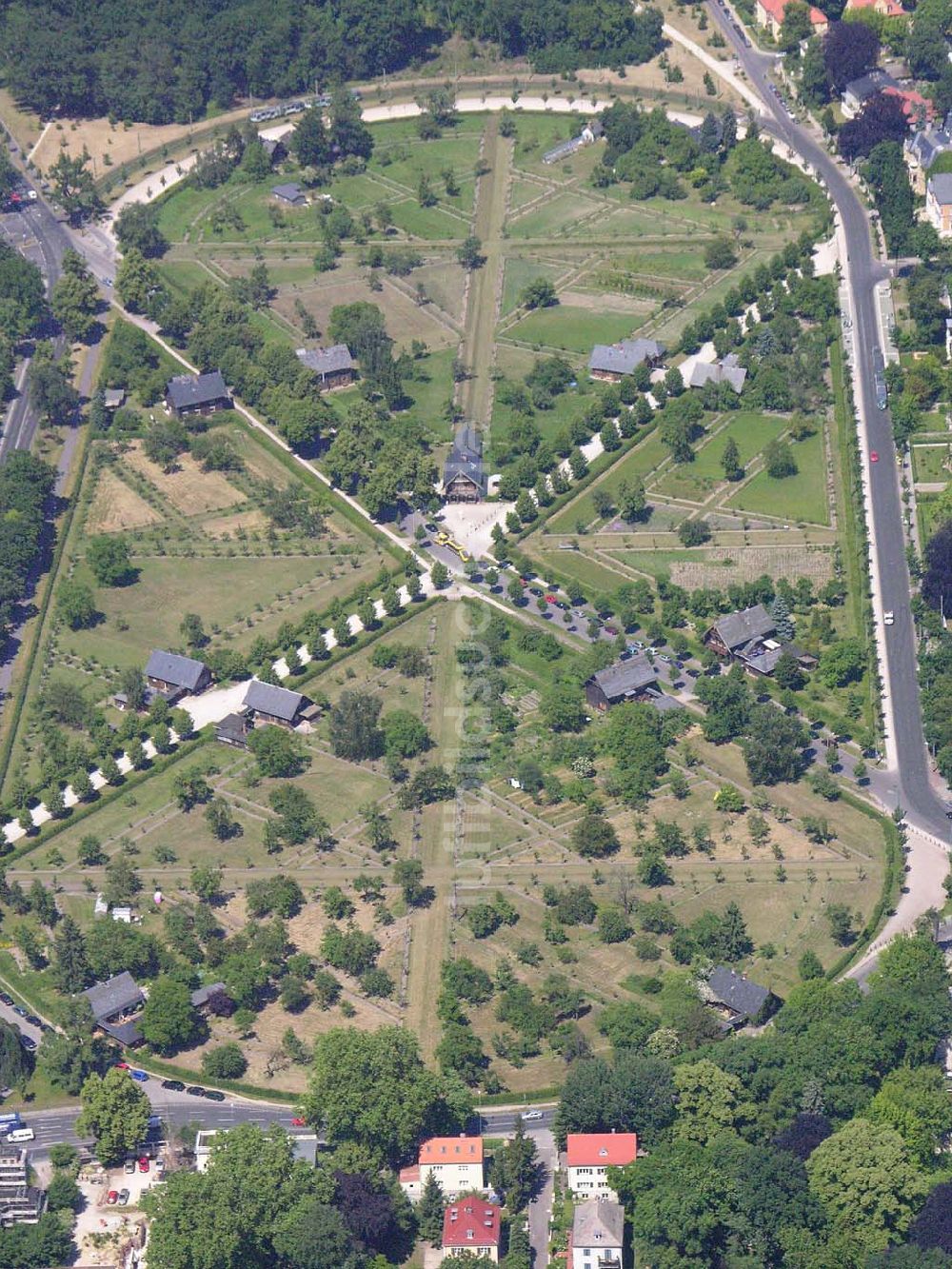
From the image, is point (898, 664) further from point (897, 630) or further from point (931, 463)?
point (931, 463)

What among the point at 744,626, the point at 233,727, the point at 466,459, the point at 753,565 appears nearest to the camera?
the point at 233,727

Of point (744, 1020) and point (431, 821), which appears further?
point (431, 821)

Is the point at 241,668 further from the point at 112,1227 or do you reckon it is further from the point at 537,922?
the point at 112,1227

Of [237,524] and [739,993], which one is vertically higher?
[237,524]

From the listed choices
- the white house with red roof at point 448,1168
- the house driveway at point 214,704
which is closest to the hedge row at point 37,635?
the house driveway at point 214,704

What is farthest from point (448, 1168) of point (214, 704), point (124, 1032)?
point (214, 704)

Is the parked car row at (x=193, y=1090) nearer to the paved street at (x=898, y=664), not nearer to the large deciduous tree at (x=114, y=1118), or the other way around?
the large deciduous tree at (x=114, y=1118)

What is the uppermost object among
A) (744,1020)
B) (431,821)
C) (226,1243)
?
(431,821)

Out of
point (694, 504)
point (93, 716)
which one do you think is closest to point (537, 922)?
point (93, 716)
